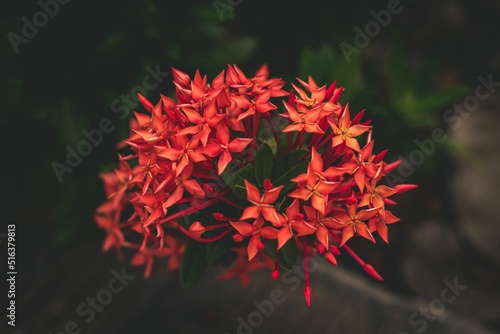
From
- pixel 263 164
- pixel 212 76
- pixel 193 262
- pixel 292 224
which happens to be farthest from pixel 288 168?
pixel 212 76

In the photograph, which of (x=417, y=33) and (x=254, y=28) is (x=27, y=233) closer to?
(x=254, y=28)

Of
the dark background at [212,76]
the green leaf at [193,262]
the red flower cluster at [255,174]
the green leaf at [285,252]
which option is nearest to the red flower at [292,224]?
the red flower cluster at [255,174]

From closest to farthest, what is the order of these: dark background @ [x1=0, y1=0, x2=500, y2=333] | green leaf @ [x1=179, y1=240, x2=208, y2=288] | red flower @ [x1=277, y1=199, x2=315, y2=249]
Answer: red flower @ [x1=277, y1=199, x2=315, y2=249] < green leaf @ [x1=179, y1=240, x2=208, y2=288] < dark background @ [x1=0, y1=0, x2=500, y2=333]

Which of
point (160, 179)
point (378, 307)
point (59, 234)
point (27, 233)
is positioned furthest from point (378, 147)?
point (27, 233)

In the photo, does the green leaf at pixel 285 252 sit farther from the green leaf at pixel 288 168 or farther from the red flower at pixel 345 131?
the red flower at pixel 345 131

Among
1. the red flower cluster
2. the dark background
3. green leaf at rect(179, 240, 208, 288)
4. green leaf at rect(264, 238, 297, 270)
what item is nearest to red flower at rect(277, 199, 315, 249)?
the red flower cluster

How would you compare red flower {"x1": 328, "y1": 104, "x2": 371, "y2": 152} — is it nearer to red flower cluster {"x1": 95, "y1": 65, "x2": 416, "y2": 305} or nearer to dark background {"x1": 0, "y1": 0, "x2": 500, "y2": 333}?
red flower cluster {"x1": 95, "y1": 65, "x2": 416, "y2": 305}
